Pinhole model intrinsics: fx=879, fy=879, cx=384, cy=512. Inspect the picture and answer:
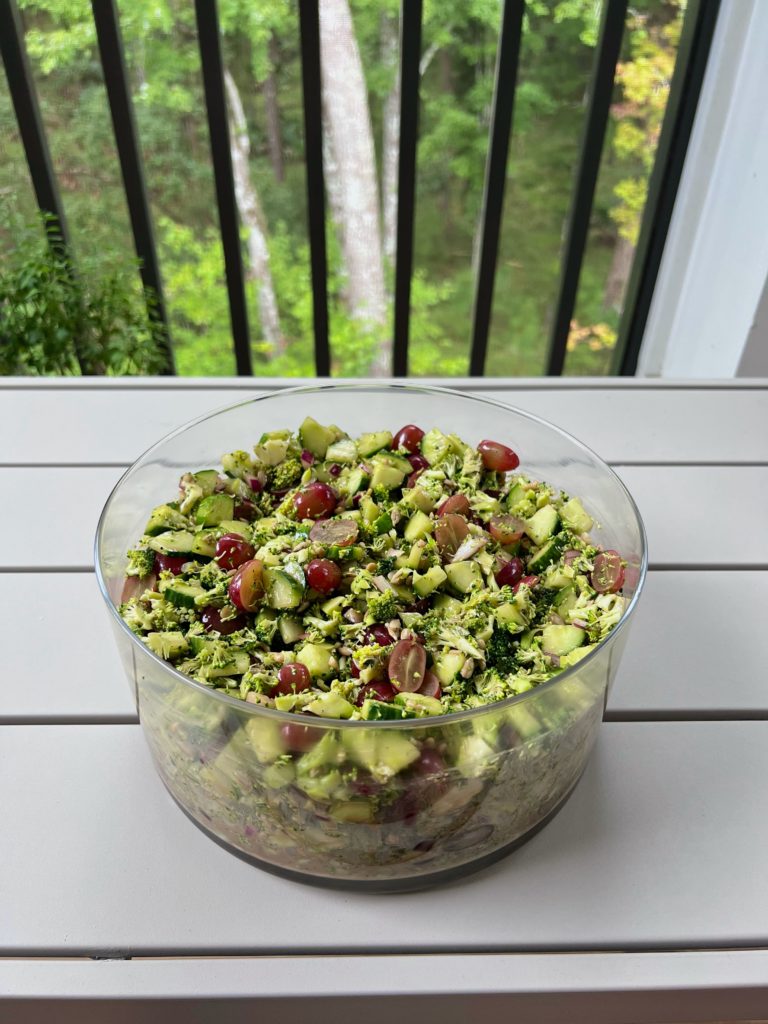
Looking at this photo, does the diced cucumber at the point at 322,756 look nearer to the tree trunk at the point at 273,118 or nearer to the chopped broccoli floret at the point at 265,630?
the chopped broccoli floret at the point at 265,630

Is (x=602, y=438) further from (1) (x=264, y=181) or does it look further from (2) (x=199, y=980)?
(1) (x=264, y=181)

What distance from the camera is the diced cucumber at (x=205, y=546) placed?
2.16ft

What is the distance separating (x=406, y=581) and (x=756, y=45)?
1.43 m

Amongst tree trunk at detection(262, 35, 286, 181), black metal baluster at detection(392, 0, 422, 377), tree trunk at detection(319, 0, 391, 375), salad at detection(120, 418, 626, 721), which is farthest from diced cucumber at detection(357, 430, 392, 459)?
Result: tree trunk at detection(262, 35, 286, 181)

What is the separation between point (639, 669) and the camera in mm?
735

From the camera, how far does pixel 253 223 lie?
419 centimetres

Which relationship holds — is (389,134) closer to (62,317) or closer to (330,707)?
(62,317)

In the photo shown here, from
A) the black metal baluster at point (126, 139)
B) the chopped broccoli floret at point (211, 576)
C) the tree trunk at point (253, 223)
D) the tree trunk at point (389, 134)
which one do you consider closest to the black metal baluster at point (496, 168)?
the black metal baluster at point (126, 139)

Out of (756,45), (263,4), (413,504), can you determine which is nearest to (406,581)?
(413,504)

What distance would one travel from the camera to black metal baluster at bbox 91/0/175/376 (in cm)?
147

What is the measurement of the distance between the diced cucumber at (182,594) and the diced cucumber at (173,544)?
50mm

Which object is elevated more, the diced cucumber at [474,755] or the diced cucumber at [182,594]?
the diced cucumber at [474,755]

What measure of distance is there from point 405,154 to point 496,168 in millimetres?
177

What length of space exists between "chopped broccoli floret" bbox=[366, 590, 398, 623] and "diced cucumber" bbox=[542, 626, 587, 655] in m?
0.10
